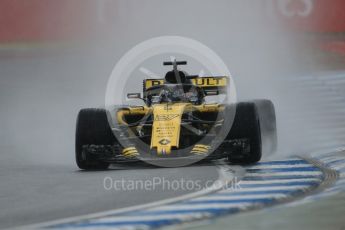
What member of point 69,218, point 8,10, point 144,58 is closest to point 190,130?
point 69,218

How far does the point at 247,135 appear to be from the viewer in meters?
12.8

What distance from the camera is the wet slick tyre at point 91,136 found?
13.0 metres

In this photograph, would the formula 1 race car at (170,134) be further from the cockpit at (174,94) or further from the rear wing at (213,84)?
the rear wing at (213,84)

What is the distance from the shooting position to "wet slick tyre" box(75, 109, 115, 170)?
13.0 metres

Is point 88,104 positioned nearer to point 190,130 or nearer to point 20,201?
point 190,130

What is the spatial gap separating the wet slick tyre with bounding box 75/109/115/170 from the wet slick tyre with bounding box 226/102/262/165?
152 cm

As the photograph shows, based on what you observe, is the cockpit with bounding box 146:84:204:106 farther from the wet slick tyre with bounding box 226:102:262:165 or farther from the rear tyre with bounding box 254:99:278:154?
the wet slick tyre with bounding box 226:102:262:165

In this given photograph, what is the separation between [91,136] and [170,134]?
103 centimetres

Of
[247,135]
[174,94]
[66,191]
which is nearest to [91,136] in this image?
[174,94]

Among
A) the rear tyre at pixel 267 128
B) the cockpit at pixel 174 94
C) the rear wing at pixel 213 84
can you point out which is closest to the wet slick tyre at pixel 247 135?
the cockpit at pixel 174 94

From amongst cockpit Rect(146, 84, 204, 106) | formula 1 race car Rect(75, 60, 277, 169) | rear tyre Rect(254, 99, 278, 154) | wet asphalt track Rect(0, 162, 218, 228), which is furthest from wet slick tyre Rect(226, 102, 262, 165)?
rear tyre Rect(254, 99, 278, 154)

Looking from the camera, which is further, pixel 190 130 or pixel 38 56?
pixel 38 56

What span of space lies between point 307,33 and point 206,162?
1224 centimetres

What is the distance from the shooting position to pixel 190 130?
1288 cm
